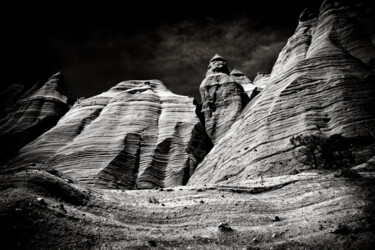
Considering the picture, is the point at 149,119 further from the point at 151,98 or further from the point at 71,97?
the point at 71,97

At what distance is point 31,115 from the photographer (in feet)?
189

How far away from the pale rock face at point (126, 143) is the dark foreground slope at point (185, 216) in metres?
20.9

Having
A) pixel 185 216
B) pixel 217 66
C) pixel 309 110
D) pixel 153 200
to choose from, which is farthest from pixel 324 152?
pixel 217 66

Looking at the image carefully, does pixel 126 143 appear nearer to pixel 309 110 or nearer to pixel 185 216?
pixel 309 110

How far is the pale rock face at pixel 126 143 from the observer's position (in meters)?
34.3

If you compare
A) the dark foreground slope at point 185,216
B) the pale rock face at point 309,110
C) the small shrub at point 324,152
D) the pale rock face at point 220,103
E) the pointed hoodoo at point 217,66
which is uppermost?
the pointed hoodoo at point 217,66

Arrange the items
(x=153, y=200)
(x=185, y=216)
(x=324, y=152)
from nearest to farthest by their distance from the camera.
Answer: (x=185, y=216), (x=153, y=200), (x=324, y=152)

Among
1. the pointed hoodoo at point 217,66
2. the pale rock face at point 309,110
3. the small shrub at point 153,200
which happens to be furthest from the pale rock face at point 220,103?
the small shrub at point 153,200

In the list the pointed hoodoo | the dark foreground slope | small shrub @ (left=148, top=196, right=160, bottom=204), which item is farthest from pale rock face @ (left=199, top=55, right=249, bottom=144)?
small shrub @ (left=148, top=196, right=160, bottom=204)

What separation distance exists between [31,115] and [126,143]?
3061cm

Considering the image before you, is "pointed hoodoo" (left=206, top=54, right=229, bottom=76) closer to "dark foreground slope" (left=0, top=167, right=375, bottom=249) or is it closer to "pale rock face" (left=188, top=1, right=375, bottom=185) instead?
"pale rock face" (left=188, top=1, right=375, bottom=185)

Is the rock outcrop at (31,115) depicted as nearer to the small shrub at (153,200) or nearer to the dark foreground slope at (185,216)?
the dark foreground slope at (185,216)

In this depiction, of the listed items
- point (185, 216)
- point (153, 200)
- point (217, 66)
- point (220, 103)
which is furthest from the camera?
point (217, 66)

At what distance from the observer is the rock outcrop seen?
171ft
